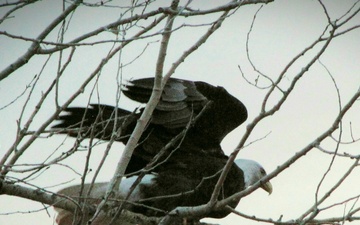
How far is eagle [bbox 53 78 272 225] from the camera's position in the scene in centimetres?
507

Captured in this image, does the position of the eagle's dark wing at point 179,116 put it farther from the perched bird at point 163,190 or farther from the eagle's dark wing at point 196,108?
the perched bird at point 163,190

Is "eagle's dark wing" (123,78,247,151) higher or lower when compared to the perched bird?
higher

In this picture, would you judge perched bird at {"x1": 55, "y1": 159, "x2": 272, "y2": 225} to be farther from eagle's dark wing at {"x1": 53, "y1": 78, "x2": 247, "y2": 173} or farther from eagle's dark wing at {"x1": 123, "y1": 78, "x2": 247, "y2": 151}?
eagle's dark wing at {"x1": 123, "y1": 78, "x2": 247, "y2": 151}

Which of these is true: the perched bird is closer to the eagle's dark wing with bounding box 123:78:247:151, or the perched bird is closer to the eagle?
the eagle

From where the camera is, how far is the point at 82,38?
310 centimetres

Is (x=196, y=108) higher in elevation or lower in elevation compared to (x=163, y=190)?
higher

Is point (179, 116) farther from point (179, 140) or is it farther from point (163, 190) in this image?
point (163, 190)

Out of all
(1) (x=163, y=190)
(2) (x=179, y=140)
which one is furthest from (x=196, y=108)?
(1) (x=163, y=190)

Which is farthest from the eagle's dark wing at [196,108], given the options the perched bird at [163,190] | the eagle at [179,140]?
the perched bird at [163,190]

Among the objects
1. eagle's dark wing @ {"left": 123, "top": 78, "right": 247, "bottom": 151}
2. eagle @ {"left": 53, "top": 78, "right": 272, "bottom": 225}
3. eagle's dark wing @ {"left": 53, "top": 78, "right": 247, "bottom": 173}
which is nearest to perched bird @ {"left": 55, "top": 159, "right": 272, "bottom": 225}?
eagle @ {"left": 53, "top": 78, "right": 272, "bottom": 225}

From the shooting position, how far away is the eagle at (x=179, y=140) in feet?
16.6

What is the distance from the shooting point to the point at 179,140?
213 inches

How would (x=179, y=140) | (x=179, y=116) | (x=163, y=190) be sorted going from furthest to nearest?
(x=179, y=140)
(x=163, y=190)
(x=179, y=116)

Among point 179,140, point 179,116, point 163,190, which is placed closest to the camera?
point 179,116
